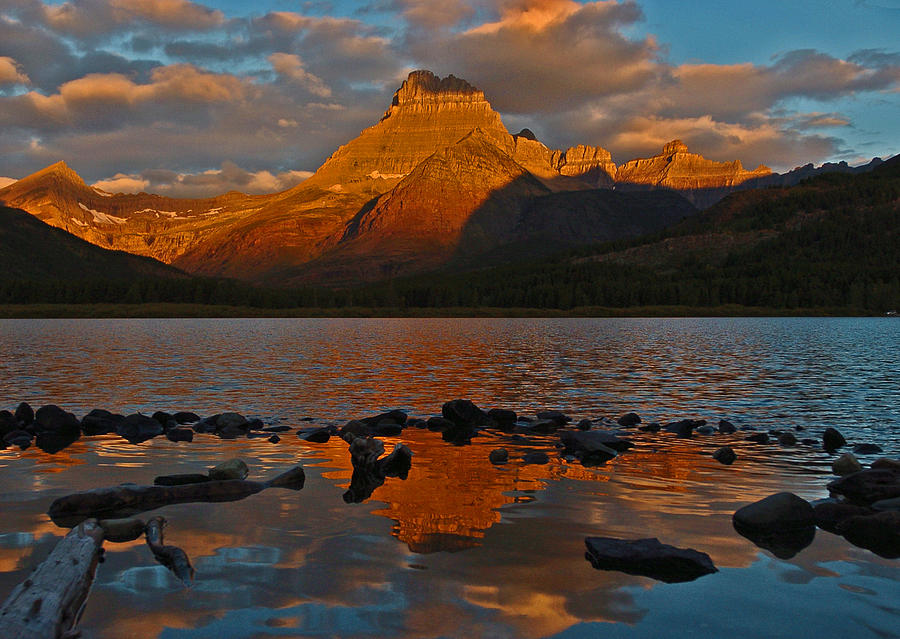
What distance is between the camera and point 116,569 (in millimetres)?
13203

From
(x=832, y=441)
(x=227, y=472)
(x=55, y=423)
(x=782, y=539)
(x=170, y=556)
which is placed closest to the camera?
(x=170, y=556)

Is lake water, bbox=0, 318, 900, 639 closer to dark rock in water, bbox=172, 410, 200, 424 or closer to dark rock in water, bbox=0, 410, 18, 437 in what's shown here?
dark rock in water, bbox=172, 410, 200, 424

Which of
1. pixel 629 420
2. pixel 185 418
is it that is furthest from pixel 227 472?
pixel 629 420

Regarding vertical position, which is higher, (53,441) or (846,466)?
(846,466)

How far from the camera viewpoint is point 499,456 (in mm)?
24688

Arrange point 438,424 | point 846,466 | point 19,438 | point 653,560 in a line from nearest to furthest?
point 653,560 → point 846,466 → point 19,438 → point 438,424

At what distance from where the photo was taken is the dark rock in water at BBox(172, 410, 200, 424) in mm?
33531

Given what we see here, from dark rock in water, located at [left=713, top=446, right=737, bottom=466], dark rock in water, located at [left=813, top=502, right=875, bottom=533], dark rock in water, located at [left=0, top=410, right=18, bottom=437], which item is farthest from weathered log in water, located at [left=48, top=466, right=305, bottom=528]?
dark rock in water, located at [left=0, top=410, right=18, bottom=437]

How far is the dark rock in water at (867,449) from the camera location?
85.6ft

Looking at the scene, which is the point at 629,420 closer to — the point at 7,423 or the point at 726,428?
the point at 726,428

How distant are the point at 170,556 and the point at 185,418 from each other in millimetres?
21387

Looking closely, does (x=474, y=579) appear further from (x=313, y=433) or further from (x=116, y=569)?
(x=313, y=433)

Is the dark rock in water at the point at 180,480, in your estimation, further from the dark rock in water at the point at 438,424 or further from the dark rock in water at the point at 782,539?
the dark rock in water at the point at 782,539

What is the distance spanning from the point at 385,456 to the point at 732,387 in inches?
1319
